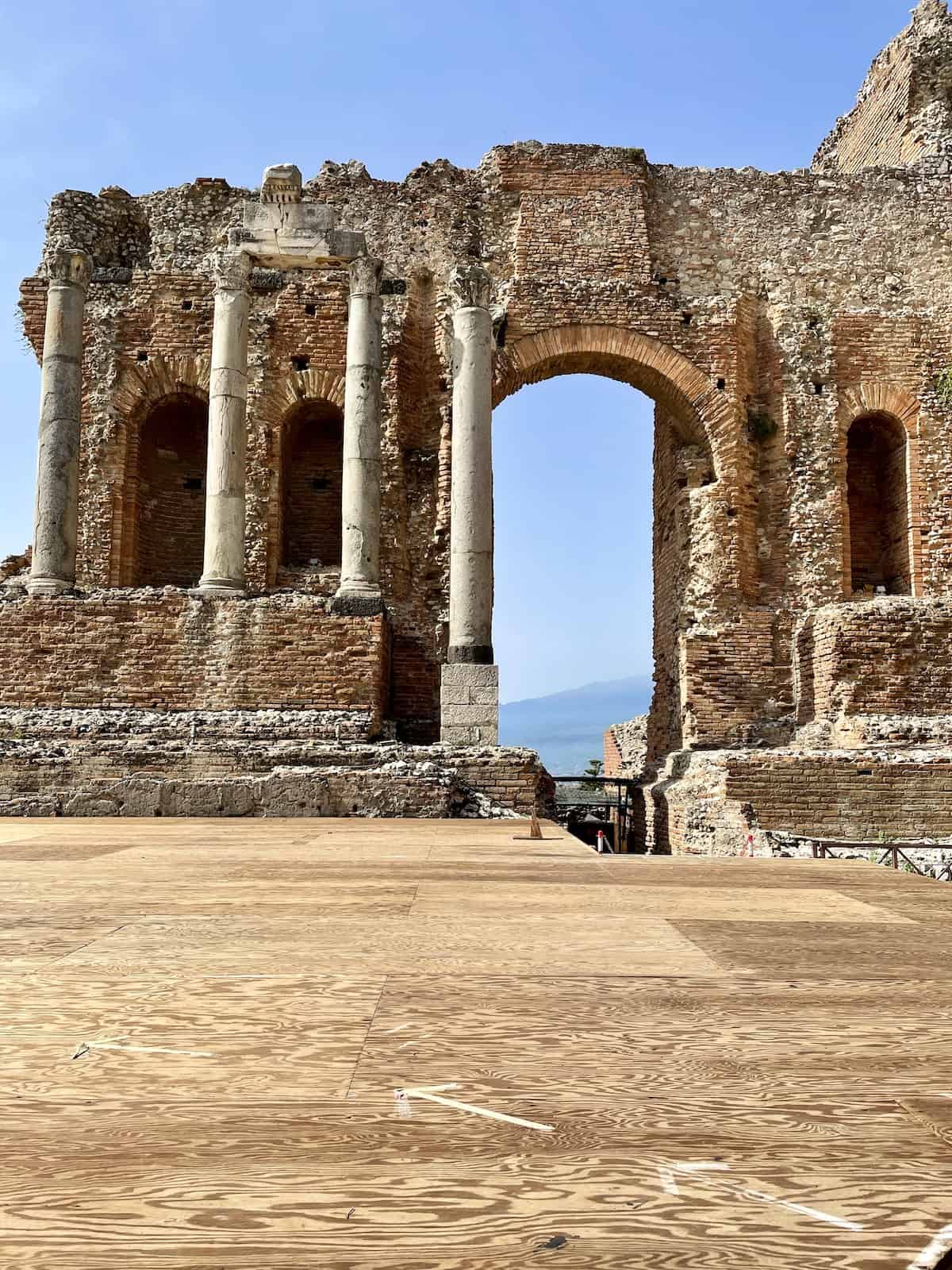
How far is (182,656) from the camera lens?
A: 13.3 metres

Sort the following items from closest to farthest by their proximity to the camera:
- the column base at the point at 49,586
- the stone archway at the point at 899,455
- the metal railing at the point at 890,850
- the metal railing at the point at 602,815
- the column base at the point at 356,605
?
1. the metal railing at the point at 890,850
2. the column base at the point at 356,605
3. the column base at the point at 49,586
4. the metal railing at the point at 602,815
5. the stone archway at the point at 899,455

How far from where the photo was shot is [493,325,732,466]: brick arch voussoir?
17922 millimetres

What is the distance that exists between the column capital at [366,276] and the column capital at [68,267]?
158 inches

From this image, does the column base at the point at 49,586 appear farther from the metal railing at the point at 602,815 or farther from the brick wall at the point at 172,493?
the metal railing at the point at 602,815

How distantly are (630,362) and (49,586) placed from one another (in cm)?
1021

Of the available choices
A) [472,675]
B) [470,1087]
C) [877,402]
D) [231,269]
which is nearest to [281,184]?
[231,269]

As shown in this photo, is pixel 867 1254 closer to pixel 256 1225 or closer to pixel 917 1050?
pixel 256 1225

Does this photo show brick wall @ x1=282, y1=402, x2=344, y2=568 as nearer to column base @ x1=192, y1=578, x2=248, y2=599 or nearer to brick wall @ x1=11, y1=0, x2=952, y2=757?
brick wall @ x1=11, y1=0, x2=952, y2=757

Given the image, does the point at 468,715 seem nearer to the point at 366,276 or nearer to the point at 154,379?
the point at 366,276

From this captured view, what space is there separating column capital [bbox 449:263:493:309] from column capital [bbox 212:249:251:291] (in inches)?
121

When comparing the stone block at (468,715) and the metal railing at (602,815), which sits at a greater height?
the stone block at (468,715)

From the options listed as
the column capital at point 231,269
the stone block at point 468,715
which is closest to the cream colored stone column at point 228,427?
the column capital at point 231,269

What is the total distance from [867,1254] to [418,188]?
65.1 ft

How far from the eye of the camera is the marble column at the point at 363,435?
1429 cm
